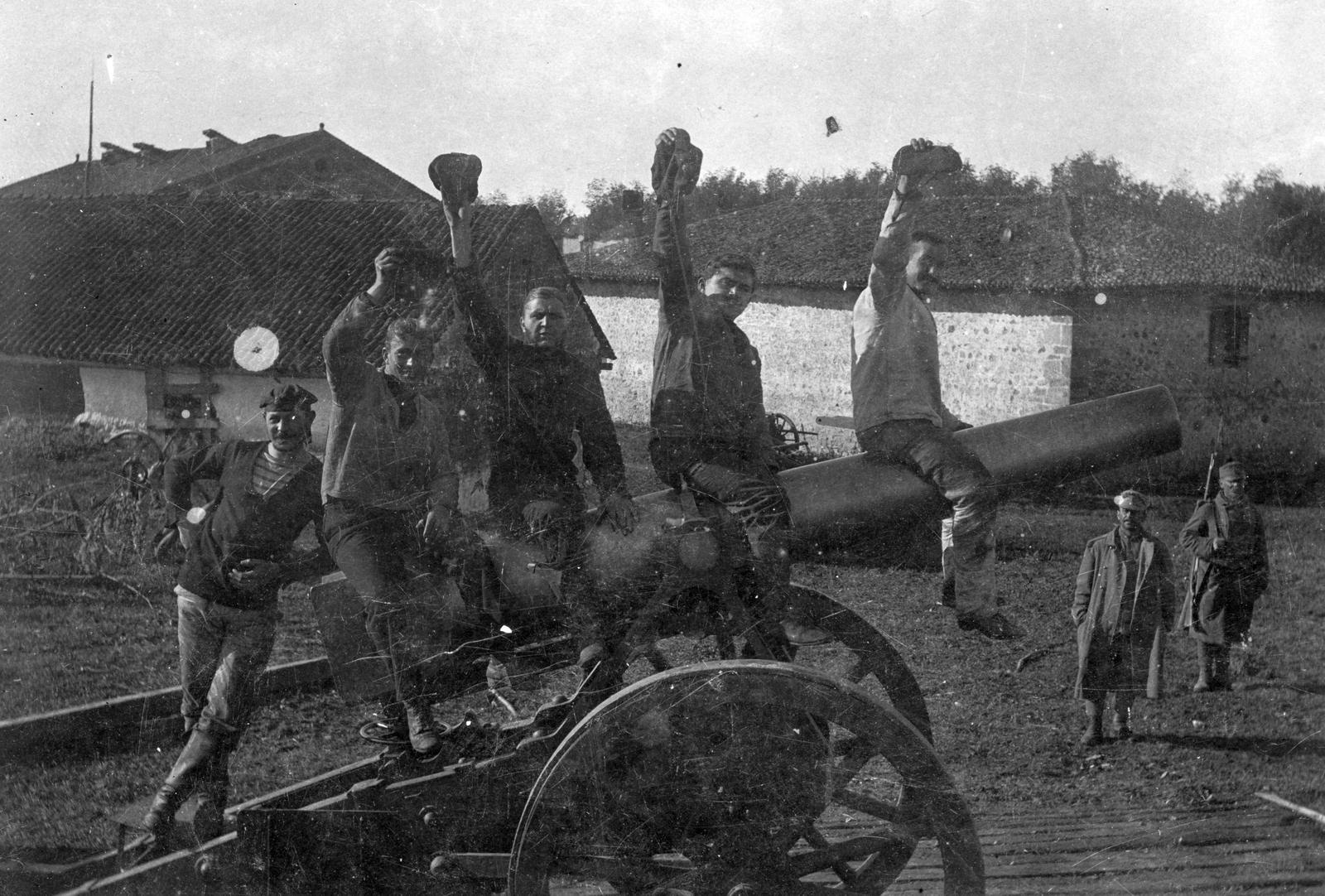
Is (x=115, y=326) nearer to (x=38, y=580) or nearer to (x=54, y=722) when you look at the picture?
(x=54, y=722)

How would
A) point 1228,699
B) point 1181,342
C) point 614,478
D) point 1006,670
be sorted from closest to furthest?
point 614,478 → point 1181,342 → point 1006,670 → point 1228,699

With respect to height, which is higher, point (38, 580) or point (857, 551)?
point (857, 551)

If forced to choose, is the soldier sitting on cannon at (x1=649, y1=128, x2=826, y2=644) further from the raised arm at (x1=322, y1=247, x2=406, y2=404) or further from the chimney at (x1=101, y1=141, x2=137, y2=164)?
the chimney at (x1=101, y1=141, x2=137, y2=164)

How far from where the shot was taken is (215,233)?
313 cm

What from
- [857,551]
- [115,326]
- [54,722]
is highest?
[115,326]

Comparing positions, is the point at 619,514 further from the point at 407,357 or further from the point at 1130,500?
the point at 1130,500

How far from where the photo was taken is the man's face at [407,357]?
275 cm

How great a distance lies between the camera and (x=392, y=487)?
2.79m

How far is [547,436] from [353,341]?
58cm

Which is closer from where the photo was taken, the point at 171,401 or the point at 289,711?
the point at 171,401

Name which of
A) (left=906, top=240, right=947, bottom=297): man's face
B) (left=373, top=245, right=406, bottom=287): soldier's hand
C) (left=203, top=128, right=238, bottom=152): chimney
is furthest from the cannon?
(left=203, top=128, right=238, bottom=152): chimney

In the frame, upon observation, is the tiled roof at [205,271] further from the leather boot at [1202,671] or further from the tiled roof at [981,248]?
the leather boot at [1202,671]

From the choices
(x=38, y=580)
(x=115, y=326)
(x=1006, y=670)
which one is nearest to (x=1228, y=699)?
(x=1006, y=670)

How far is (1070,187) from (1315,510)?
1.64m
